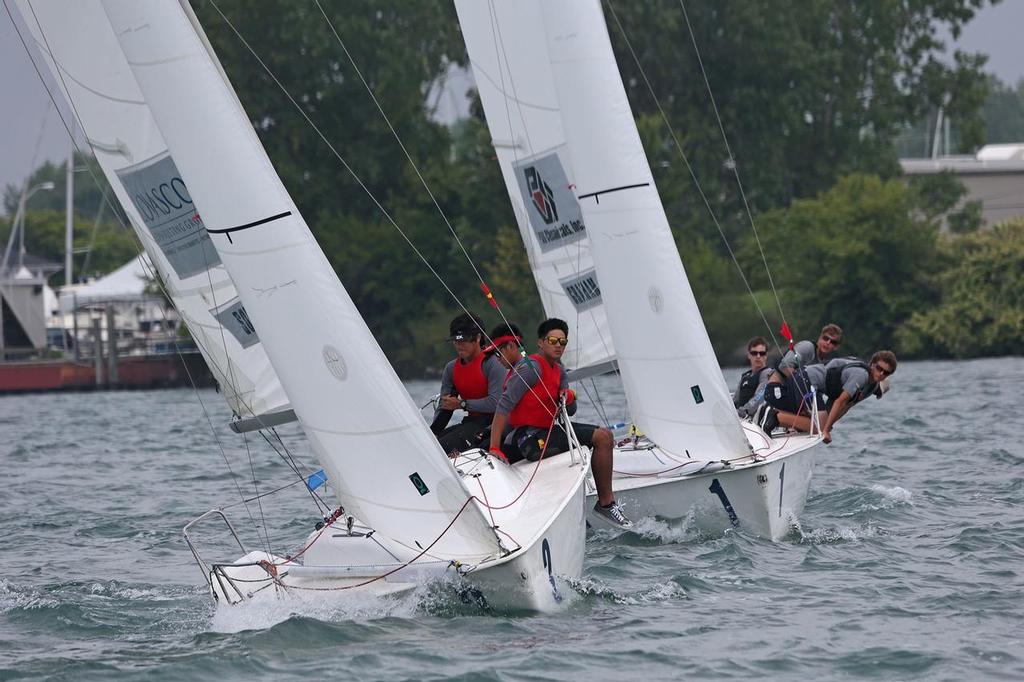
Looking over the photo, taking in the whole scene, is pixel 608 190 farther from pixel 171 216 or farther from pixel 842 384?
pixel 171 216

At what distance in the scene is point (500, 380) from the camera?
425 inches

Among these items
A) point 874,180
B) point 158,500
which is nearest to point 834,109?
point 874,180

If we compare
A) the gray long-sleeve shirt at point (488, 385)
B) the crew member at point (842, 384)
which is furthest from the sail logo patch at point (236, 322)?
the crew member at point (842, 384)

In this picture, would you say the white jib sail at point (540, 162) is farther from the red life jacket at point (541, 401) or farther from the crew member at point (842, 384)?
the red life jacket at point (541, 401)

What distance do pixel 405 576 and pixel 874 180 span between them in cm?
3692

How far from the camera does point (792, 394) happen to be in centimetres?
1338

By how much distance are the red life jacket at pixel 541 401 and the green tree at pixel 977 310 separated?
31335 millimetres

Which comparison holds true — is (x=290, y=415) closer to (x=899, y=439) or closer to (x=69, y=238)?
(x=899, y=439)

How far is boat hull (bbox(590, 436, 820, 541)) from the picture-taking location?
37.2 feet

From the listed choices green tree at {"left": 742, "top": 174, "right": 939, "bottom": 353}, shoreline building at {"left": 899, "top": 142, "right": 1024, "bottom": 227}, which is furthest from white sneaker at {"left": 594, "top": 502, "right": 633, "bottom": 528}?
shoreline building at {"left": 899, "top": 142, "right": 1024, "bottom": 227}

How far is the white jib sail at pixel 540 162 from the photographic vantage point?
1408 cm

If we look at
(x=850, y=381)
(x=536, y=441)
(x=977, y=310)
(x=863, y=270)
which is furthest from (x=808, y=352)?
(x=863, y=270)

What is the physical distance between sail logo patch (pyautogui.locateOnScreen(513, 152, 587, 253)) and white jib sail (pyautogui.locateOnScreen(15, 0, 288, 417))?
149 inches

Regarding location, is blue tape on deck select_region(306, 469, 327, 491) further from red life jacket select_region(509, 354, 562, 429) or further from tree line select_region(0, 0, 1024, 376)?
tree line select_region(0, 0, 1024, 376)
